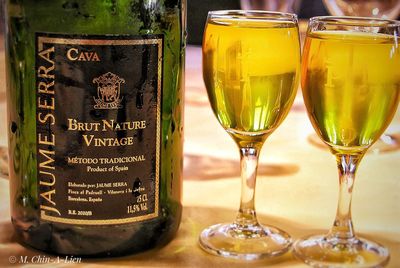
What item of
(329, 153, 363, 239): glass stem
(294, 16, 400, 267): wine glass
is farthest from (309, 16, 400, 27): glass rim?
(329, 153, 363, 239): glass stem

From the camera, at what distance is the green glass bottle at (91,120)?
587 millimetres

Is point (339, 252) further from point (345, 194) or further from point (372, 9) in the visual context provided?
point (372, 9)

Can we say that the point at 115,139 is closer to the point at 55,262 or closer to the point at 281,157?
the point at 55,262

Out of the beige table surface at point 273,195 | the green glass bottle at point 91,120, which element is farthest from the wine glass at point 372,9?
the green glass bottle at point 91,120

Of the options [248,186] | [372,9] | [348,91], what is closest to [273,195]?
[248,186]

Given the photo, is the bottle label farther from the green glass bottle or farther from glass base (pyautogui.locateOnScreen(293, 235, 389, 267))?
glass base (pyautogui.locateOnScreen(293, 235, 389, 267))

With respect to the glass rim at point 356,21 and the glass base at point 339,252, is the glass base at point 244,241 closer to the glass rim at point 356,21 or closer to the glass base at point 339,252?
the glass base at point 339,252

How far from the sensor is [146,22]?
0.61 m

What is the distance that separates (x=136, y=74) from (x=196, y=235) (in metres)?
0.19

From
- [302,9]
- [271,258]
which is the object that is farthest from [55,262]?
[302,9]

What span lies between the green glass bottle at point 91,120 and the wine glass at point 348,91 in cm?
14

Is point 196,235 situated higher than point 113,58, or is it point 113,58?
point 113,58

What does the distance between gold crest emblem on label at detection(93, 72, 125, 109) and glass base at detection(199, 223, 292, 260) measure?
168 millimetres

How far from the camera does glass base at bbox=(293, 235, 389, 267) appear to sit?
64 centimetres
